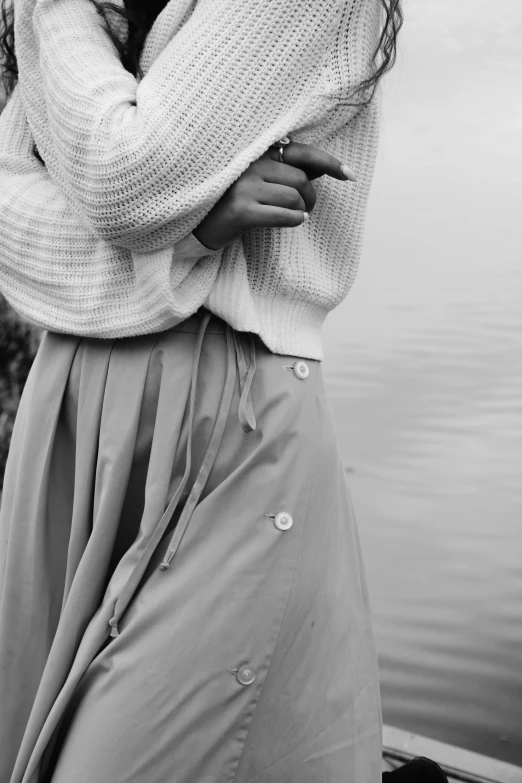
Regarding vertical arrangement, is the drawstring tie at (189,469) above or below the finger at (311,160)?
below

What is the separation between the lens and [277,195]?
89cm

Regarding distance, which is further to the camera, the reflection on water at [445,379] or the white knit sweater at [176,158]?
the reflection on water at [445,379]

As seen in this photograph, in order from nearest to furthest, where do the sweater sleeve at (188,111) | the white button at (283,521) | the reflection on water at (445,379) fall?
the sweater sleeve at (188,111), the white button at (283,521), the reflection on water at (445,379)

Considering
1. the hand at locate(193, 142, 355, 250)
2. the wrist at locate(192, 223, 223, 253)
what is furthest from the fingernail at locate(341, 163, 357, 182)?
the wrist at locate(192, 223, 223, 253)

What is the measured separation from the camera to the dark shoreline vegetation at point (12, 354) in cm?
225

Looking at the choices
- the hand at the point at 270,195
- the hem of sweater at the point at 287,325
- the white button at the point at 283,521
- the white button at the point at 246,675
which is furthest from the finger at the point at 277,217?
the white button at the point at 246,675

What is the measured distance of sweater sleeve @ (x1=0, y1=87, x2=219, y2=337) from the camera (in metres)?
0.93

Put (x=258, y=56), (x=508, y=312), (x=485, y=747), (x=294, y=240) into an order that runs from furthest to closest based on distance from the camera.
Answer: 1. (x=508, y=312)
2. (x=485, y=747)
3. (x=294, y=240)
4. (x=258, y=56)

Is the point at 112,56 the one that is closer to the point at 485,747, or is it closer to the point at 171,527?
the point at 171,527

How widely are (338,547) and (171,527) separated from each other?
0.18 m

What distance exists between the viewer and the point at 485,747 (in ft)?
6.68

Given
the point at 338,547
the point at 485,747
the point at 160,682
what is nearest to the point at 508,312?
the point at 485,747

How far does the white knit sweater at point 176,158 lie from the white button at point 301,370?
12mm

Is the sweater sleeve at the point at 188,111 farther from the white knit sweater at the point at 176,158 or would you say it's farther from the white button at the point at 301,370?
the white button at the point at 301,370
